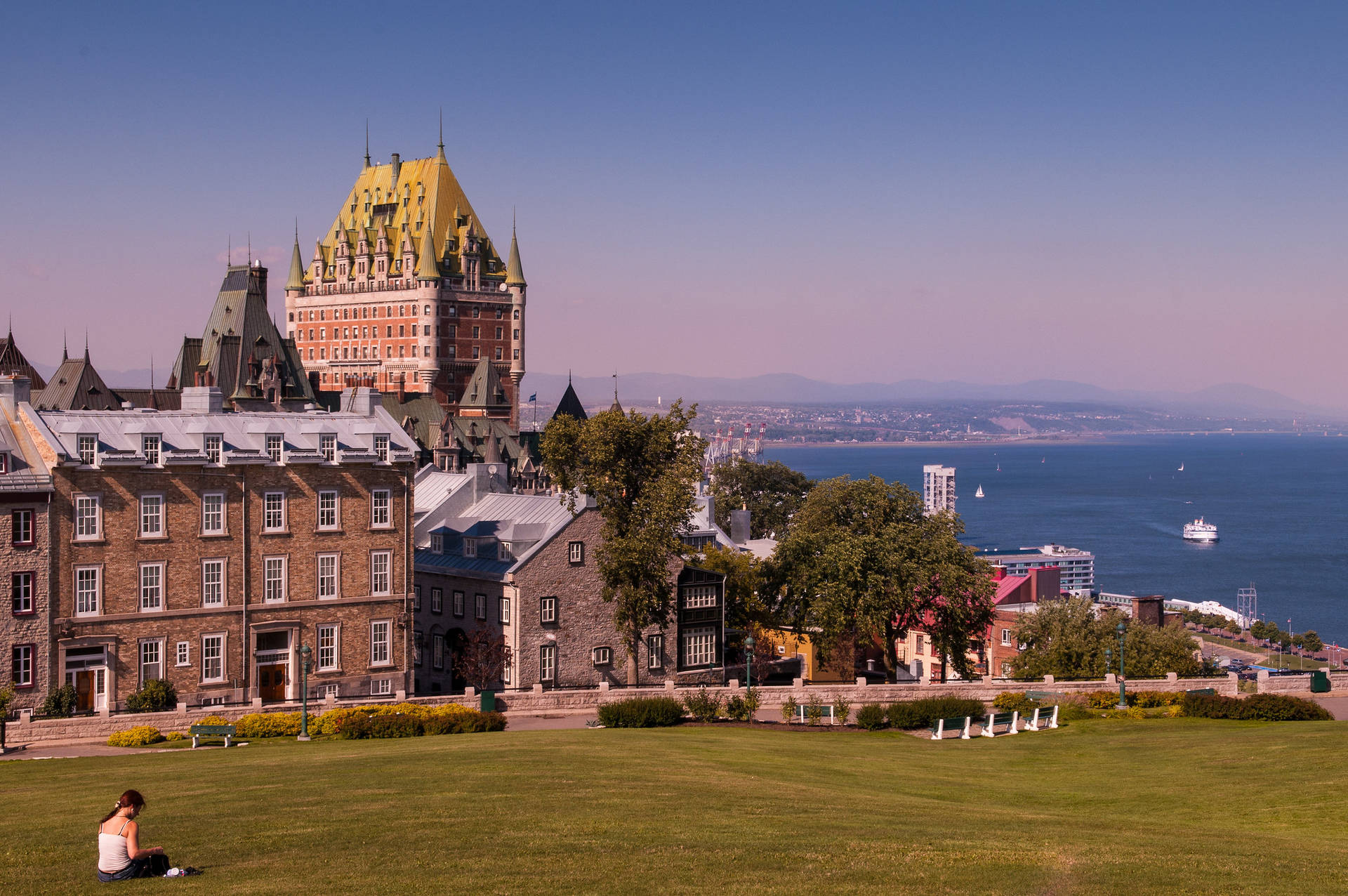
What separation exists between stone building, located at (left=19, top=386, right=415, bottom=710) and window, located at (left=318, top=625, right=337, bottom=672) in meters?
0.06

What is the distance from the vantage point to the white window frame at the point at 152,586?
52031 millimetres

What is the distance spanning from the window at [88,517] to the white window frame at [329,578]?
8663mm

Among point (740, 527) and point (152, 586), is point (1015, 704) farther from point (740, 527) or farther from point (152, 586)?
point (740, 527)

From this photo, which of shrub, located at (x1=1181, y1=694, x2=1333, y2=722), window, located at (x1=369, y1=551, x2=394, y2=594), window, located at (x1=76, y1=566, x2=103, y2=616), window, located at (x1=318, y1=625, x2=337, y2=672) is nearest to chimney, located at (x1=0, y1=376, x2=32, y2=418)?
window, located at (x1=76, y1=566, x2=103, y2=616)

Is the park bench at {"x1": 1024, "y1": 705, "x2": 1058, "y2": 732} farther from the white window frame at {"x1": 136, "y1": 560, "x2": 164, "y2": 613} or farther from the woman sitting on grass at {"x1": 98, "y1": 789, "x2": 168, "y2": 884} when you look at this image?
the woman sitting on grass at {"x1": 98, "y1": 789, "x2": 168, "y2": 884}

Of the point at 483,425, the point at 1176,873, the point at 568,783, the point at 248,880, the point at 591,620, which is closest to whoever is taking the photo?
the point at 248,880

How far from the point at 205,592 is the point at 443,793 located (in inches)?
1125

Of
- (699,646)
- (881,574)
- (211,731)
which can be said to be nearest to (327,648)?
(211,731)

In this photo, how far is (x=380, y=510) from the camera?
5806cm

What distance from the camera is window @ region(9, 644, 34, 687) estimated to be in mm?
48688

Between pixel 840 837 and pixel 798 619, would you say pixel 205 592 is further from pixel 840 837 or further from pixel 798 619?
pixel 840 837

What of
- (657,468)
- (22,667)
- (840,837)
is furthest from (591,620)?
(840,837)

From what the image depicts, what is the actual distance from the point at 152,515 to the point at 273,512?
4720mm

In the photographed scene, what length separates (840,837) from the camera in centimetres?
2397
